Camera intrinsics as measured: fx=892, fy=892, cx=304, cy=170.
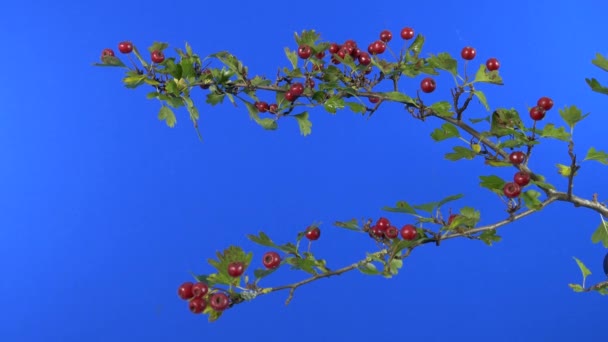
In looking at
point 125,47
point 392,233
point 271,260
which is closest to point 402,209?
point 392,233

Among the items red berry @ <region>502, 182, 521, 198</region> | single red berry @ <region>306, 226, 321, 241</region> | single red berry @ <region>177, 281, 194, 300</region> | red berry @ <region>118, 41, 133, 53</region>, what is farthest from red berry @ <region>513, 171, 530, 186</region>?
A: red berry @ <region>118, 41, 133, 53</region>

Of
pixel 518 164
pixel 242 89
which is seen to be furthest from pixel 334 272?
pixel 242 89

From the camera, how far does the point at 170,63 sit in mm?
1016

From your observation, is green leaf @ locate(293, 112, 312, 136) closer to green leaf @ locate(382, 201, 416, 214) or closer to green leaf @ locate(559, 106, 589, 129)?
green leaf @ locate(382, 201, 416, 214)

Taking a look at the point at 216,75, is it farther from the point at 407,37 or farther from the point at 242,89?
the point at 407,37

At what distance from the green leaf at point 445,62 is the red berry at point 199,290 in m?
0.35

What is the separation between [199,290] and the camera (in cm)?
84

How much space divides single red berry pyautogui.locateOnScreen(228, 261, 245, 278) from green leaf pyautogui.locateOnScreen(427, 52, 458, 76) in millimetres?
307

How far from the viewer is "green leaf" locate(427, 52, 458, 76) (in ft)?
3.13

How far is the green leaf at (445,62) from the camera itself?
3.13 ft

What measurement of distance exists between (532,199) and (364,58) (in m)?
0.28

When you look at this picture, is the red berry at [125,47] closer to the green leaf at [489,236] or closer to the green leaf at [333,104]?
the green leaf at [333,104]

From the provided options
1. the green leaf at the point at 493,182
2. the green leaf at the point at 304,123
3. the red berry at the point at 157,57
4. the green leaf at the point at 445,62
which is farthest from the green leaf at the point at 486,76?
the red berry at the point at 157,57

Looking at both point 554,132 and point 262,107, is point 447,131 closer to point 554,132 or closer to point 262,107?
point 554,132
